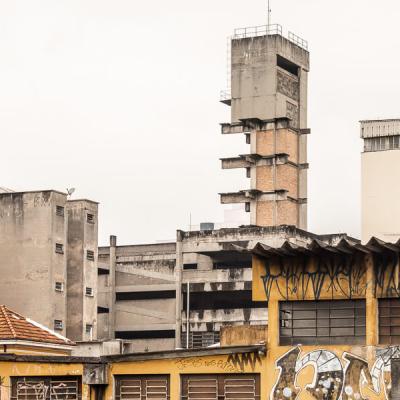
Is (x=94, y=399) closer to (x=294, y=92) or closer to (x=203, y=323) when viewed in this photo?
→ (x=203, y=323)

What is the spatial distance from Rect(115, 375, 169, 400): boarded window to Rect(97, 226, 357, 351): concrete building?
65.1m

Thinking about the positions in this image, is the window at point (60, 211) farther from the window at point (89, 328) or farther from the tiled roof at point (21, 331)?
the tiled roof at point (21, 331)

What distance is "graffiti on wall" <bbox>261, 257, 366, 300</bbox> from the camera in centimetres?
3806

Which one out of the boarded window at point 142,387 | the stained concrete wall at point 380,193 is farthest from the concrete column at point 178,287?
the boarded window at point 142,387

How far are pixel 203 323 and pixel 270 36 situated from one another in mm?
25446

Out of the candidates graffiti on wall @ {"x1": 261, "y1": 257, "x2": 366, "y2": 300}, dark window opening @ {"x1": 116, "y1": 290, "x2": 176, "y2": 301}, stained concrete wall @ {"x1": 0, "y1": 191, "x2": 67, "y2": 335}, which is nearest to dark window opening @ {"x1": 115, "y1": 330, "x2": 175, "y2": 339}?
dark window opening @ {"x1": 116, "y1": 290, "x2": 176, "y2": 301}

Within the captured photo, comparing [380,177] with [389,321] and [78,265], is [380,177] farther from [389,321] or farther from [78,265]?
[78,265]

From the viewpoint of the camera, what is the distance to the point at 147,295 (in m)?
113

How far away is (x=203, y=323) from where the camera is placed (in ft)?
356

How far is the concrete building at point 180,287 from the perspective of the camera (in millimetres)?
107188

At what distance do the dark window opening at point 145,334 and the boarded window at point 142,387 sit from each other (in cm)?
7051

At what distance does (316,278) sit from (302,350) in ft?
7.12

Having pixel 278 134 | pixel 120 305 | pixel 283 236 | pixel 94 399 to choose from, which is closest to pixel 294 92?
pixel 278 134

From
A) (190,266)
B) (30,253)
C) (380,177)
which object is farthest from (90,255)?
(380,177)
